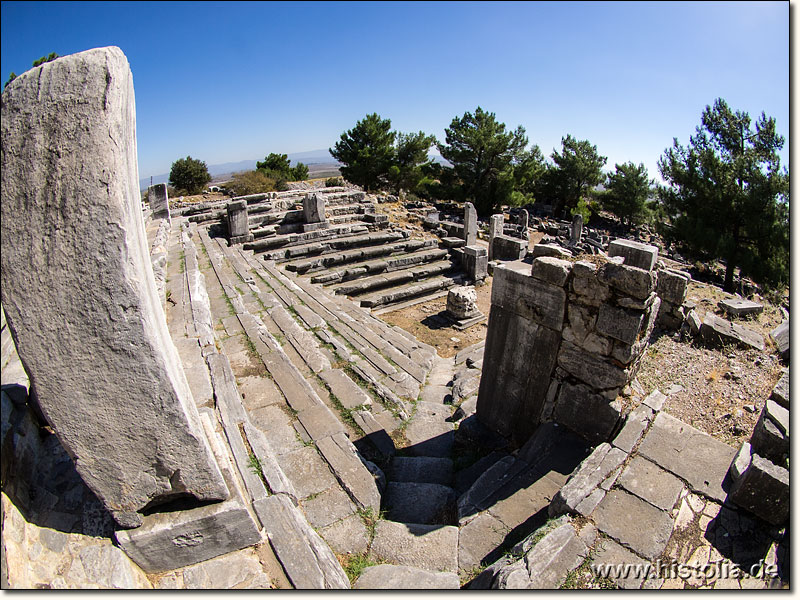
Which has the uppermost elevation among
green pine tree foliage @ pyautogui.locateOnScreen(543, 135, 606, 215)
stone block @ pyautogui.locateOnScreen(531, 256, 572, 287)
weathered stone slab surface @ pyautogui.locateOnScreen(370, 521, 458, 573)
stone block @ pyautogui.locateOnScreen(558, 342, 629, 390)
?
green pine tree foliage @ pyautogui.locateOnScreen(543, 135, 606, 215)

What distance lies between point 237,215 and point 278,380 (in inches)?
329

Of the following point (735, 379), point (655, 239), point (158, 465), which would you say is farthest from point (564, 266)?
point (655, 239)

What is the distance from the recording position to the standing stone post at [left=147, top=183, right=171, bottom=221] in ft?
40.2

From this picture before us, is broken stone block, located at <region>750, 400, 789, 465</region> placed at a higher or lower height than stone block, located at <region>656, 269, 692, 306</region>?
lower

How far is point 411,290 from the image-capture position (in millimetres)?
10859

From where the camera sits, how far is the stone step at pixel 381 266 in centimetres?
1076

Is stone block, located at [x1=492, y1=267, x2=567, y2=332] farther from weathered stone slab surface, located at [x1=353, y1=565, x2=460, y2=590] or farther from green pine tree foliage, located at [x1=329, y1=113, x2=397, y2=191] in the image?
green pine tree foliage, located at [x1=329, y1=113, x2=397, y2=191]

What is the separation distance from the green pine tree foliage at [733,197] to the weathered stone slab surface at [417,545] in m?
17.7

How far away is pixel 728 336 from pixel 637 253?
128 inches

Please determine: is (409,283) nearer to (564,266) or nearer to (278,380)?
(278,380)

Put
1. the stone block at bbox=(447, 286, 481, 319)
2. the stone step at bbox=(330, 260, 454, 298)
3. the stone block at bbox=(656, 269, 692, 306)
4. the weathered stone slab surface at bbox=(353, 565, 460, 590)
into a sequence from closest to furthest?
1. the weathered stone slab surface at bbox=(353, 565, 460, 590)
2. the stone block at bbox=(656, 269, 692, 306)
3. the stone block at bbox=(447, 286, 481, 319)
4. the stone step at bbox=(330, 260, 454, 298)

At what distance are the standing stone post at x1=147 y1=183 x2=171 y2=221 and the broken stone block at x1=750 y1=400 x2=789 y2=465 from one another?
1395 cm

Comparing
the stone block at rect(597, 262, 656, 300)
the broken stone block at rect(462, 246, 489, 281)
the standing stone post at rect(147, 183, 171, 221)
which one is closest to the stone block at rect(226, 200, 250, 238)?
the standing stone post at rect(147, 183, 171, 221)

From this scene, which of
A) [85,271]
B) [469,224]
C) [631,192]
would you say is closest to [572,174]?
[631,192]
